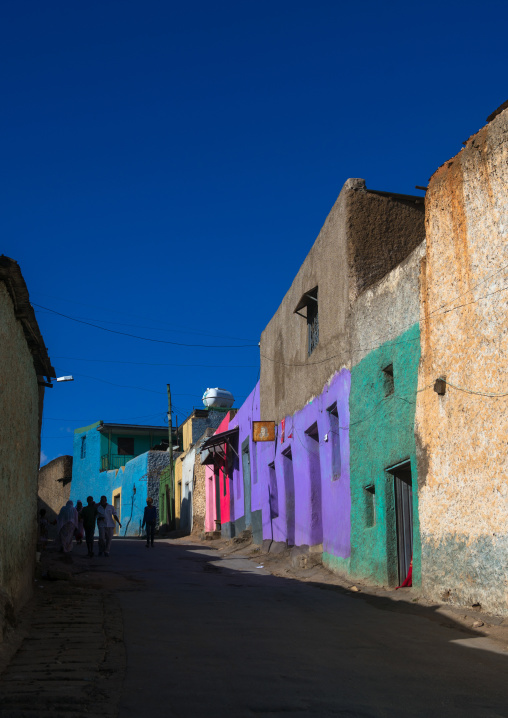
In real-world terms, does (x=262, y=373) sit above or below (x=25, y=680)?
above

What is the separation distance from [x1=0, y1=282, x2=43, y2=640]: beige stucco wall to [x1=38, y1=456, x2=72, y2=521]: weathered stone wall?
131 ft

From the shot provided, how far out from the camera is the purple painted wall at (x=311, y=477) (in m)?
13.6

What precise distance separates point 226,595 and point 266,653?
443 centimetres

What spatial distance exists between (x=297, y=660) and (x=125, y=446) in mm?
41120

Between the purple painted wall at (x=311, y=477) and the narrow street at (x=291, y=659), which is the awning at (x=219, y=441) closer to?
the purple painted wall at (x=311, y=477)

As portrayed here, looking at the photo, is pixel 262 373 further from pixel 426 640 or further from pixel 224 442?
pixel 426 640

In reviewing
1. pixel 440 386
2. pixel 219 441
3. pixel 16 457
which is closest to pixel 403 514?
pixel 440 386

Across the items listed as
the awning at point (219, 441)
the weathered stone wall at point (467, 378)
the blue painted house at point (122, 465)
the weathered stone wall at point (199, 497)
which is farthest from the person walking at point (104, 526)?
the blue painted house at point (122, 465)

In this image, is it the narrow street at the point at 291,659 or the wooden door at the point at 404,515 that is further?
the wooden door at the point at 404,515

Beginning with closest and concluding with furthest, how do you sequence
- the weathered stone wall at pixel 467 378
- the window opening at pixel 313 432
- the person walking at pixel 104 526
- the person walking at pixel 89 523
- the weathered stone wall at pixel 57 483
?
the weathered stone wall at pixel 467 378, the window opening at pixel 313 432, the person walking at pixel 104 526, the person walking at pixel 89 523, the weathered stone wall at pixel 57 483

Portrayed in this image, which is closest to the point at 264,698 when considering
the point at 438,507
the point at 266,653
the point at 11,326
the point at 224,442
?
the point at 266,653

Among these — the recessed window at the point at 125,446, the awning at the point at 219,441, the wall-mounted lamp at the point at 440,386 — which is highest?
the recessed window at the point at 125,446

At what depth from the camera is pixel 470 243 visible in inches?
356

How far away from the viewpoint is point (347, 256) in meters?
13.3
